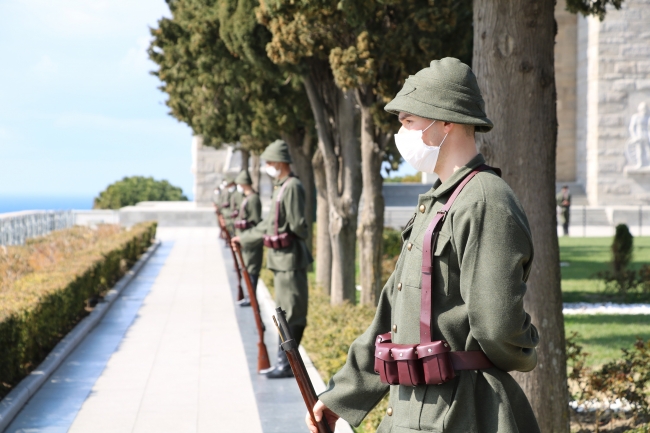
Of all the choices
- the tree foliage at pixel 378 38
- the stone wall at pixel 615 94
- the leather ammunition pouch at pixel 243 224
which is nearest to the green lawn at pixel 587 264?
the leather ammunition pouch at pixel 243 224

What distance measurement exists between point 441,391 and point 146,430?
166 inches

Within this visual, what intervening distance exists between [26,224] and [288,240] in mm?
16454

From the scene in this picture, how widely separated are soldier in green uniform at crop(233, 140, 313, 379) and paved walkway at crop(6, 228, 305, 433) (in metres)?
0.73

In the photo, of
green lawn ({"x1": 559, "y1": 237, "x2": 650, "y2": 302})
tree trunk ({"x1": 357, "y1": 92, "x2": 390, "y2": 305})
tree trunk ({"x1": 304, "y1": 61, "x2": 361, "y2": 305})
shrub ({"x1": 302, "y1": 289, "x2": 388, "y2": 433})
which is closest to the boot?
shrub ({"x1": 302, "y1": 289, "x2": 388, "y2": 433})

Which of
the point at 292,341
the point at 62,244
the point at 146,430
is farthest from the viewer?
the point at 62,244

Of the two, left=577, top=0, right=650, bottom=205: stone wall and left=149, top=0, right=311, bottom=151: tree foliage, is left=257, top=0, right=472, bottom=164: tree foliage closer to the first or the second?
left=149, top=0, right=311, bottom=151: tree foliage

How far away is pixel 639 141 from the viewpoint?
37.5 m

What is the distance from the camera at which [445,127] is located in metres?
2.71

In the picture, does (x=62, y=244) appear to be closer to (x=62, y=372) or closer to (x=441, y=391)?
(x=62, y=372)

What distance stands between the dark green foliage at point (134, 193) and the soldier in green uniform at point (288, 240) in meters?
38.3

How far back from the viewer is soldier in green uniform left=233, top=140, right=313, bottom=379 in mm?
7695

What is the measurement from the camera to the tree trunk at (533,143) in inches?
200

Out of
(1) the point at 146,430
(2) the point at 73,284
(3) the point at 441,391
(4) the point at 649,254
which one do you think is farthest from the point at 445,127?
(4) the point at 649,254

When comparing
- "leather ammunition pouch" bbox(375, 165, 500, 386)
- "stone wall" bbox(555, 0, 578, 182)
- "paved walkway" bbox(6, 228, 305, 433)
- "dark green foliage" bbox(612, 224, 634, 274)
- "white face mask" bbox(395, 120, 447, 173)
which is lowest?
"paved walkway" bbox(6, 228, 305, 433)
